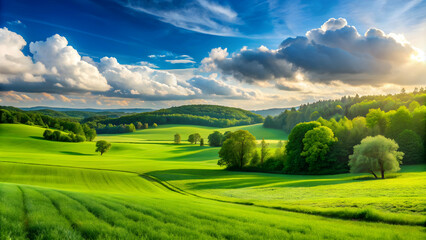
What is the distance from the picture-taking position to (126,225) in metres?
8.05

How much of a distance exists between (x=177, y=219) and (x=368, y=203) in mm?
12396

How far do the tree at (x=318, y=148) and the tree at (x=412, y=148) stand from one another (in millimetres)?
13101

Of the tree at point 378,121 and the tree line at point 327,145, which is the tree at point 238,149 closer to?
the tree line at point 327,145

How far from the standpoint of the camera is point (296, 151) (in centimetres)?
5466

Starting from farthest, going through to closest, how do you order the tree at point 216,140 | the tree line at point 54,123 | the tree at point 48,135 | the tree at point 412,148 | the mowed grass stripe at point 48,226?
the tree line at point 54,123
the tree at point 216,140
the tree at point 48,135
the tree at point 412,148
the mowed grass stripe at point 48,226

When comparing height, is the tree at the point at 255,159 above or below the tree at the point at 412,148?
below

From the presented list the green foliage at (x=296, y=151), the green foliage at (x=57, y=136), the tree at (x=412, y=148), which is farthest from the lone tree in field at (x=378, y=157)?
the green foliage at (x=57, y=136)

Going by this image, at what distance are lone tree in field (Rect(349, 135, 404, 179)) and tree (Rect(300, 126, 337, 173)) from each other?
14456mm

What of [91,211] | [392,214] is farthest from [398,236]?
[91,211]

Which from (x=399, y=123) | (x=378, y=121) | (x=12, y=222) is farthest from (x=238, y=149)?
A: (x=12, y=222)

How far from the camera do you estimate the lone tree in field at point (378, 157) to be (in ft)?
115

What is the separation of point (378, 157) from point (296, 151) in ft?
65.6

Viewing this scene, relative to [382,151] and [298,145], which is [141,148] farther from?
[382,151]

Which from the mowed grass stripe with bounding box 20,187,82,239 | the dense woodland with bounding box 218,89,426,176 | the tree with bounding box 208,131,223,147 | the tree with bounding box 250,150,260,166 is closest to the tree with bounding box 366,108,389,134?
the dense woodland with bounding box 218,89,426,176
